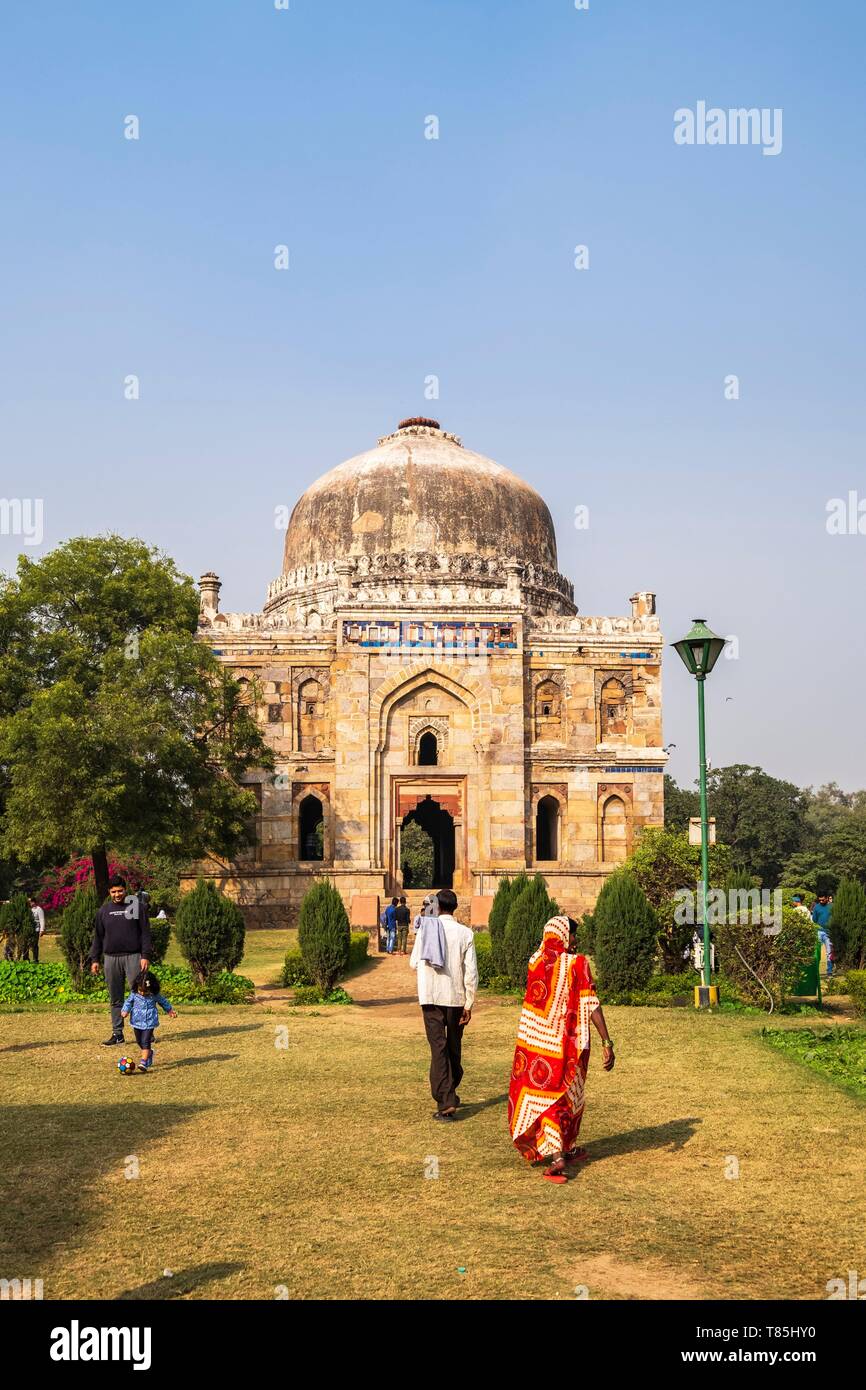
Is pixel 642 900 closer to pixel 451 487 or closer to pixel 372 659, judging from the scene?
pixel 372 659

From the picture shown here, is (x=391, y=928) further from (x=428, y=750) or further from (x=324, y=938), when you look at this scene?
(x=324, y=938)

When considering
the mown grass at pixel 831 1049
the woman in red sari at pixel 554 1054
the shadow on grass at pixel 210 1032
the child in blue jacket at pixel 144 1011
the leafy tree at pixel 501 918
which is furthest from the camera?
the leafy tree at pixel 501 918

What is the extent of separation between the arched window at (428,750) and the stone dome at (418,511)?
19.1ft

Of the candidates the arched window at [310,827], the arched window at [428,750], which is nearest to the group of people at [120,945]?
the arched window at [310,827]

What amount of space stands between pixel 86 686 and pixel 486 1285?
19829mm

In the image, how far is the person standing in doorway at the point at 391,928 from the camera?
26.4 meters

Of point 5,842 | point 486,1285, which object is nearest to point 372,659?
point 5,842

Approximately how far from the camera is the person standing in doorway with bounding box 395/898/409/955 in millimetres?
27375

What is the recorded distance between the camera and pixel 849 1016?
15297 millimetres

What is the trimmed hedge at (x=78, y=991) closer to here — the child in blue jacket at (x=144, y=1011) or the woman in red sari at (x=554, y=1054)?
the child in blue jacket at (x=144, y=1011)

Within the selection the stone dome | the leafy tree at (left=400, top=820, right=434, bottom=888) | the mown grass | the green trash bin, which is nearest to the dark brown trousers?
the mown grass

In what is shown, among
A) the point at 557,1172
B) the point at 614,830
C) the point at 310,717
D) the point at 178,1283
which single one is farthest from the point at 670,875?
the point at 178,1283

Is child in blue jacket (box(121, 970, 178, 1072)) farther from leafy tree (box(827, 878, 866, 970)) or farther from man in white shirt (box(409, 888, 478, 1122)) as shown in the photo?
leafy tree (box(827, 878, 866, 970))

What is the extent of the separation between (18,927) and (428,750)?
1365 cm
